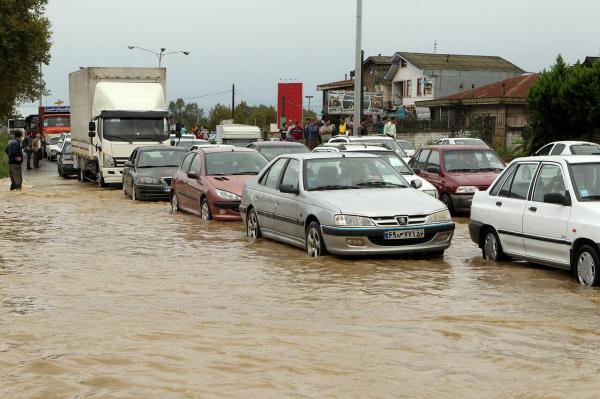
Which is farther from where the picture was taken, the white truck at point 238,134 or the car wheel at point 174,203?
the white truck at point 238,134

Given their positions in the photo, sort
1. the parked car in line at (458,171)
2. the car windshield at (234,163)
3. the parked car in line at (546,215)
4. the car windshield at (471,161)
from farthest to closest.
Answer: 1. the car windshield at (471,161)
2. the parked car in line at (458,171)
3. the car windshield at (234,163)
4. the parked car in line at (546,215)

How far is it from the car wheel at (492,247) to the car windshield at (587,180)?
1626 millimetres

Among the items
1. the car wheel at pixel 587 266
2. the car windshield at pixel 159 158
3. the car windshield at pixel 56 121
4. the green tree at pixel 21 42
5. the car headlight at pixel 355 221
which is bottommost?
the car wheel at pixel 587 266

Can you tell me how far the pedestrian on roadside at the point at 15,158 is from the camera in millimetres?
27734

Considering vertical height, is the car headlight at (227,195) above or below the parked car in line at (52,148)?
above

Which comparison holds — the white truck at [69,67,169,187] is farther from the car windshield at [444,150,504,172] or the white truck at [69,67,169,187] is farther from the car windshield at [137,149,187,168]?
the car windshield at [444,150,504,172]

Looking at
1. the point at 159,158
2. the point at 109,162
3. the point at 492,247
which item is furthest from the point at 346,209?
the point at 109,162

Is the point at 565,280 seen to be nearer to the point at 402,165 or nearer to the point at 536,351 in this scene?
the point at 536,351

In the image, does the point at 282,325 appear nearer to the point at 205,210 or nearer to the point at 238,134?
the point at 205,210

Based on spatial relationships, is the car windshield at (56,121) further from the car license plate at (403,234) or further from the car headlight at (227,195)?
the car license plate at (403,234)

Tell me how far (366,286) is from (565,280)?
229 cm

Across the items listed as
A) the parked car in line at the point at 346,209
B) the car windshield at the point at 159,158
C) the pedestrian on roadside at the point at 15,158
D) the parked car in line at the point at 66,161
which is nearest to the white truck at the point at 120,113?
the pedestrian on roadside at the point at 15,158

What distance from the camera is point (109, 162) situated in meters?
29.7

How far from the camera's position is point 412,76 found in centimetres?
8238
